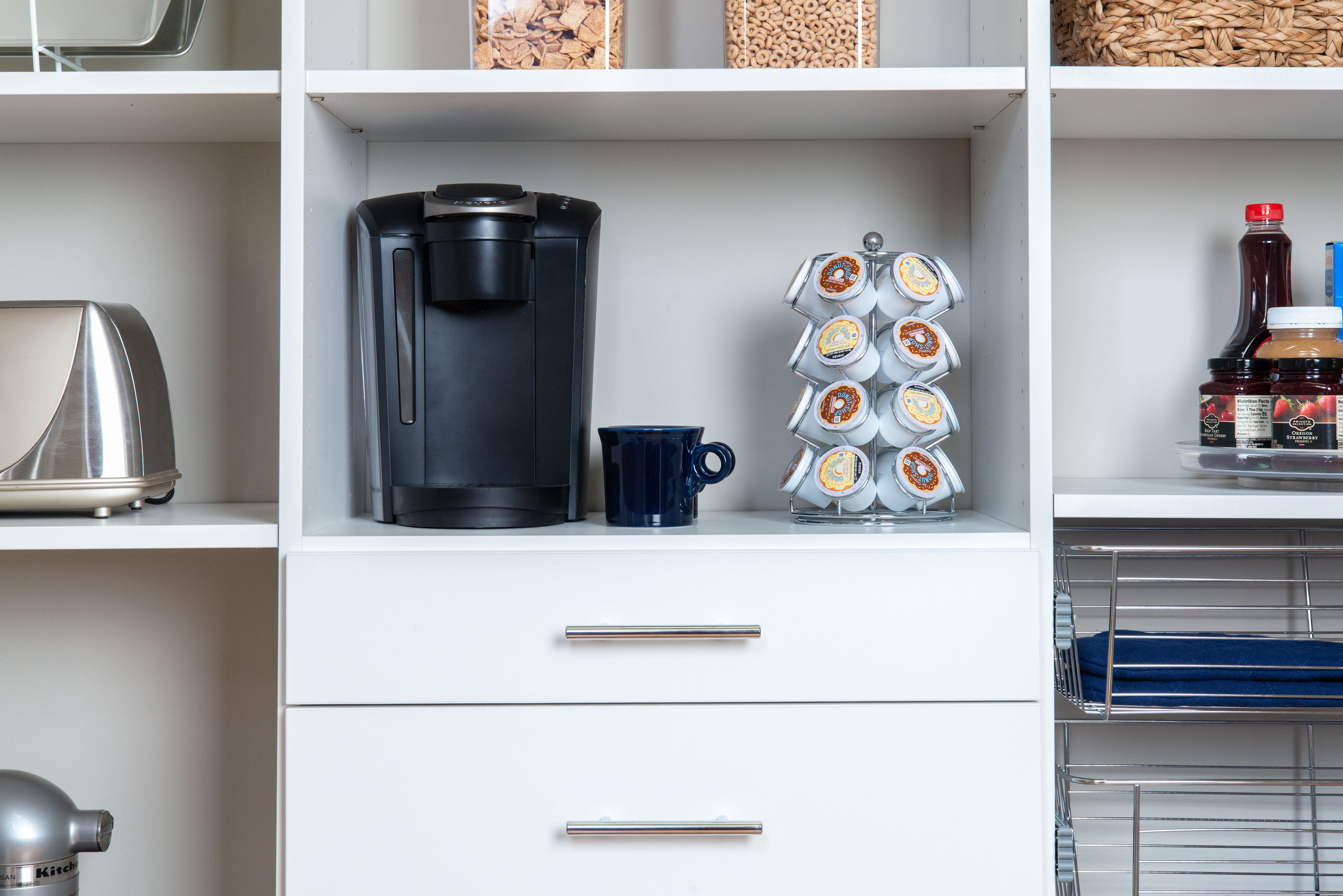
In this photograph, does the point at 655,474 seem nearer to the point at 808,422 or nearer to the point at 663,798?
the point at 808,422

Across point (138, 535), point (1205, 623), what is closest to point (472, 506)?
point (138, 535)

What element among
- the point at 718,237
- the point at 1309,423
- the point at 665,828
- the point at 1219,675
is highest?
the point at 718,237

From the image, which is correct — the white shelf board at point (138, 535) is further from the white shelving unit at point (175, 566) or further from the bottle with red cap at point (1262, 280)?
the bottle with red cap at point (1262, 280)

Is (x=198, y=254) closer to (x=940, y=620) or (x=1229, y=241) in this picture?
(x=940, y=620)

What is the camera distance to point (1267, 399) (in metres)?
1.04

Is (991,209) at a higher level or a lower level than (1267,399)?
higher

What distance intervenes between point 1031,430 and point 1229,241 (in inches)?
20.8

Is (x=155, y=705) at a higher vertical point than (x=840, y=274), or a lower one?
lower

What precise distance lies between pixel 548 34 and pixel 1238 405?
31.7 inches

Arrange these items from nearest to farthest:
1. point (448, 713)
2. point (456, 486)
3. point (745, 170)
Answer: point (448, 713), point (456, 486), point (745, 170)

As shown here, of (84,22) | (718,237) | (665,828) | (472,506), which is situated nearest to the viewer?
(665,828)

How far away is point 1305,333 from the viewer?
104 centimetres

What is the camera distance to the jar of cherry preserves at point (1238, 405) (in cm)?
104

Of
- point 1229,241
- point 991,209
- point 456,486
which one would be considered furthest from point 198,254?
point 1229,241
